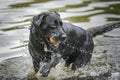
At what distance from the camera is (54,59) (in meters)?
7.44

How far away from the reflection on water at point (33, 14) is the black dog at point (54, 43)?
190 cm

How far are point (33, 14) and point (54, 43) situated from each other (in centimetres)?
486

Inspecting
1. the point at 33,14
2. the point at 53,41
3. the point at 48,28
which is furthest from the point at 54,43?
the point at 33,14

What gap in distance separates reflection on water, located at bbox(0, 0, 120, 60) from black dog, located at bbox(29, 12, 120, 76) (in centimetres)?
190

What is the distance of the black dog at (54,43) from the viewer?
7.23 meters

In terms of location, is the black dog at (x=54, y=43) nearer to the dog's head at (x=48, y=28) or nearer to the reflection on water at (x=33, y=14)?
the dog's head at (x=48, y=28)

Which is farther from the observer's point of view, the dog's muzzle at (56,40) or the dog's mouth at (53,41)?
the dog's mouth at (53,41)

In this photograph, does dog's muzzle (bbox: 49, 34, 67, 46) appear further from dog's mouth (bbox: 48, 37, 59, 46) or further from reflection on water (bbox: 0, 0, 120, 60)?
reflection on water (bbox: 0, 0, 120, 60)

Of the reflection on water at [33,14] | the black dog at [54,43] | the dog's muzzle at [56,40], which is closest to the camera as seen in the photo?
the dog's muzzle at [56,40]

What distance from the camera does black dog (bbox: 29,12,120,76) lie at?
723 cm

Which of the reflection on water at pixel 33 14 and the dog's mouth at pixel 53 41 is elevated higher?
the dog's mouth at pixel 53 41

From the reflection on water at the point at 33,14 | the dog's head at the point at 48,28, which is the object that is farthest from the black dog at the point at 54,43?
the reflection on water at the point at 33,14

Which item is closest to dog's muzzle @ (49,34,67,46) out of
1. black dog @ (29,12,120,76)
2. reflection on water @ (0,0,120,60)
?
black dog @ (29,12,120,76)

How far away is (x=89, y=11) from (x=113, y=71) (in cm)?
426
